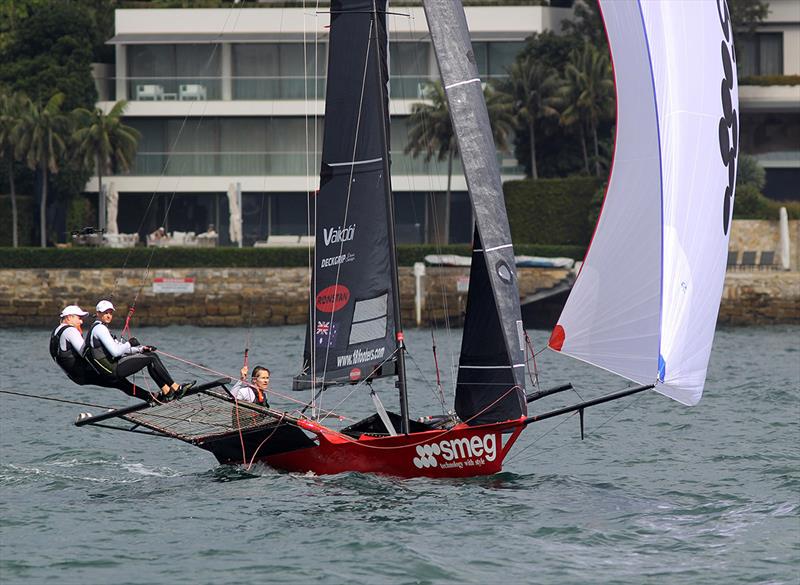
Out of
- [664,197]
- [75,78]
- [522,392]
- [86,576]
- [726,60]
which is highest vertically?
[75,78]

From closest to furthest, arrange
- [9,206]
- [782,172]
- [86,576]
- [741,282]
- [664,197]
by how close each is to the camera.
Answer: [86,576], [664,197], [741,282], [9,206], [782,172]

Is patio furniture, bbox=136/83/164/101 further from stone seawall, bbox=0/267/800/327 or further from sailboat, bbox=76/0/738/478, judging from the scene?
sailboat, bbox=76/0/738/478

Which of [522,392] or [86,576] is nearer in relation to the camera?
[86,576]

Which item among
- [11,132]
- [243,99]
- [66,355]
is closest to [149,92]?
[243,99]

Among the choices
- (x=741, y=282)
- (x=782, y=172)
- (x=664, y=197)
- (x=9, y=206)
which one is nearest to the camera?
(x=664, y=197)

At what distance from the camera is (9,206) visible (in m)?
52.4

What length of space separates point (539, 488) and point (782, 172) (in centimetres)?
4483

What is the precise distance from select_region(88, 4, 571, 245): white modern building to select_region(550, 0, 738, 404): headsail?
40.6 metres

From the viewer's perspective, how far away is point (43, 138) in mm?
50375

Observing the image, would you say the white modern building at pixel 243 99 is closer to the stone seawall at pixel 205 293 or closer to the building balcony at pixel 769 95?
the building balcony at pixel 769 95

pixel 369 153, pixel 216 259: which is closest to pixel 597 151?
pixel 216 259

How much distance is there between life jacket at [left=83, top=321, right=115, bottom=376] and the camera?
14.5 meters

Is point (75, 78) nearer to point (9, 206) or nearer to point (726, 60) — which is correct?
point (9, 206)

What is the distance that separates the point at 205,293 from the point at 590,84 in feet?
51.1
